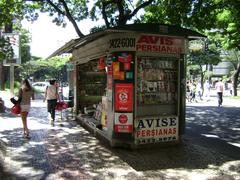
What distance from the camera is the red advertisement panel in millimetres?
8781

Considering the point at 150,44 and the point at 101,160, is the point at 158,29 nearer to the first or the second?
the point at 150,44

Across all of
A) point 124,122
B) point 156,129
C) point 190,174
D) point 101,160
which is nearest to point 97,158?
point 101,160

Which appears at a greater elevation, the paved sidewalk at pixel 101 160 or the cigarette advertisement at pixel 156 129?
the cigarette advertisement at pixel 156 129

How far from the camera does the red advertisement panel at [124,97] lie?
28.8ft

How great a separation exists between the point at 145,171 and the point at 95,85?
22.4 feet

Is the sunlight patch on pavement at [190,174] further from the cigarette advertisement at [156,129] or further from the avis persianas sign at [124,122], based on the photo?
the avis persianas sign at [124,122]

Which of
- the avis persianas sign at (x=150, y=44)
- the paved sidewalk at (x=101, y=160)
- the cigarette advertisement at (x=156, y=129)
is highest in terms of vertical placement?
the avis persianas sign at (x=150, y=44)

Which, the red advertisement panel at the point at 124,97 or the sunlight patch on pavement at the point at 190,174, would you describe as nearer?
the sunlight patch on pavement at the point at 190,174

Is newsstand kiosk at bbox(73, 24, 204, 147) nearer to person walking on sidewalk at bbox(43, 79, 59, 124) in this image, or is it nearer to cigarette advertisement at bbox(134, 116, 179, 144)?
cigarette advertisement at bbox(134, 116, 179, 144)

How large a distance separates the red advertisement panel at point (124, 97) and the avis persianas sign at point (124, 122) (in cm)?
14

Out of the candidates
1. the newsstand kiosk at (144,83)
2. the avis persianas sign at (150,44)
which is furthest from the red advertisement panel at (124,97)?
the avis persianas sign at (150,44)

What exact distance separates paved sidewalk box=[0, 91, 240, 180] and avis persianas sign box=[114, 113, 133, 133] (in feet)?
1.66

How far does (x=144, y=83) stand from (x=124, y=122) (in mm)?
1133

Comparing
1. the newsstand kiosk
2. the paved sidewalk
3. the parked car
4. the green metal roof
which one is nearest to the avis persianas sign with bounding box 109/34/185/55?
the newsstand kiosk
